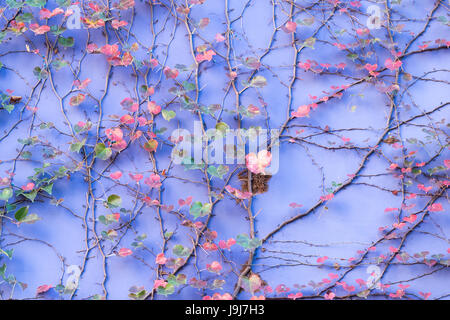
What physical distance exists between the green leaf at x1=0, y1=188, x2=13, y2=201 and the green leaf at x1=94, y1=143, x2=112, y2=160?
40cm

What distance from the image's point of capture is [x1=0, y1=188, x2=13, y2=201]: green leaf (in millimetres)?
1672

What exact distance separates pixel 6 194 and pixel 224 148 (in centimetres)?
94

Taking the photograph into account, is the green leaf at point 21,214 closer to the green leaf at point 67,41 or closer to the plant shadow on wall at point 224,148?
the plant shadow on wall at point 224,148

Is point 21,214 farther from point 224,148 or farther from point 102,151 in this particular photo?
point 224,148

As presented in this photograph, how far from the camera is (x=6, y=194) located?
1677 mm

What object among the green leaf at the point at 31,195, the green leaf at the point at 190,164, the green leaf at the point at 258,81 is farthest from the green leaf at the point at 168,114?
the green leaf at the point at 31,195

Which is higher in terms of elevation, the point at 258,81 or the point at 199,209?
the point at 258,81

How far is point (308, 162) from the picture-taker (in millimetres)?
1727

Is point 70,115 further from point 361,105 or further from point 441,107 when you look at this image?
point 441,107

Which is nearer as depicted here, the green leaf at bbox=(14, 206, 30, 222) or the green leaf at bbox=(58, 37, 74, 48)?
the green leaf at bbox=(14, 206, 30, 222)

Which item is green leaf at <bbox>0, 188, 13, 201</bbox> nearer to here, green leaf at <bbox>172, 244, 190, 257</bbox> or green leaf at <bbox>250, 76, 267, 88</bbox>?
green leaf at <bbox>172, 244, 190, 257</bbox>

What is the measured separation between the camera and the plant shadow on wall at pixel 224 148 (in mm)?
1686

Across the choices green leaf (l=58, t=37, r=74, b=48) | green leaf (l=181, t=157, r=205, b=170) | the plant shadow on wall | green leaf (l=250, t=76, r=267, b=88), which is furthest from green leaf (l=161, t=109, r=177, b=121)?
green leaf (l=58, t=37, r=74, b=48)
